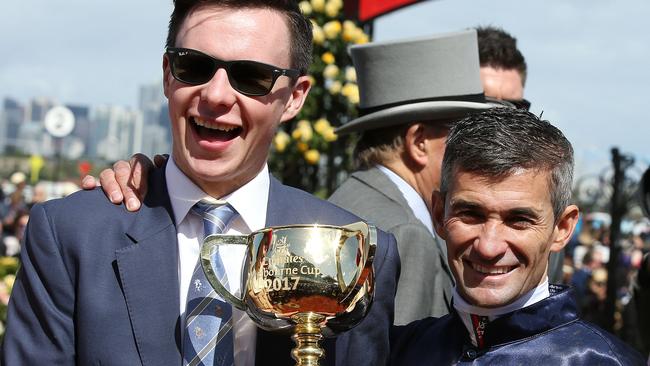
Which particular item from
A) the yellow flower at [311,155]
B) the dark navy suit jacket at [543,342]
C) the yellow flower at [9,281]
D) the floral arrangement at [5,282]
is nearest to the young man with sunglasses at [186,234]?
the dark navy suit jacket at [543,342]

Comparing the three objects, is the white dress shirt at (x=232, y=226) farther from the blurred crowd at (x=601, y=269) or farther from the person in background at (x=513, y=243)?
the blurred crowd at (x=601, y=269)

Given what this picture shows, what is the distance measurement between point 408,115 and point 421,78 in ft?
0.71

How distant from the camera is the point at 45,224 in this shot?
8.93 feet

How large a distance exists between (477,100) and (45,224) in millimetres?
2029

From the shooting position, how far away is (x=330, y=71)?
6902mm

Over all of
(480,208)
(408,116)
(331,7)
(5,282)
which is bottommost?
(5,282)

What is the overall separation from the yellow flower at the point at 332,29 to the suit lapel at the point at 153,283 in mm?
4249

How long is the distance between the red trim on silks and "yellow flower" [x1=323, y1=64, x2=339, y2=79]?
13.8ft

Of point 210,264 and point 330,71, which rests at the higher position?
point 330,71

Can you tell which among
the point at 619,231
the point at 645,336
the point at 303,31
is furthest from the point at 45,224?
the point at 619,231

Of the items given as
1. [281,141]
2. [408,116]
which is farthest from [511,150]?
[281,141]

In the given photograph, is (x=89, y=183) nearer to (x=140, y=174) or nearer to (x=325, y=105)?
(x=140, y=174)

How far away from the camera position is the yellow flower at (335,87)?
22.8 feet

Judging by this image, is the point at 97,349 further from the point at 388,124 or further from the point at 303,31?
the point at 388,124
